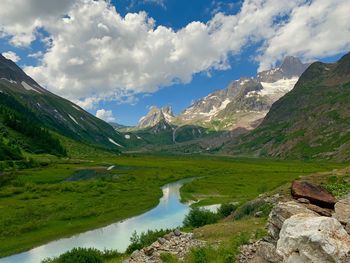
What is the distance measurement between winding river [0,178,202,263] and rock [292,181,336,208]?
27765 millimetres

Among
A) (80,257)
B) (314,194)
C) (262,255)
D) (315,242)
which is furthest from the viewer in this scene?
(80,257)

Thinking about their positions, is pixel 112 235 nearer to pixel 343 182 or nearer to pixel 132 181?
pixel 343 182

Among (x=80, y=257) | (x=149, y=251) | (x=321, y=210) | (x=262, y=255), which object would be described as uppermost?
(x=321, y=210)

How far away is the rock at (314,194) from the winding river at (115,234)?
91.1 feet

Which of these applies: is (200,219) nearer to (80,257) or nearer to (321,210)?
(80,257)

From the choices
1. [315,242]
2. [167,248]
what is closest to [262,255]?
[315,242]

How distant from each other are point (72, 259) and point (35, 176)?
317 feet

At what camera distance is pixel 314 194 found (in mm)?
33094

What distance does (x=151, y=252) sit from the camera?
34438 mm

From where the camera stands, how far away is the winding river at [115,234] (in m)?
51.8

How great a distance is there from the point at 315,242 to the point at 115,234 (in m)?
48.3

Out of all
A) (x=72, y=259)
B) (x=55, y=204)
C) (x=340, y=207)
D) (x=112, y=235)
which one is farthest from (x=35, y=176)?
(x=340, y=207)

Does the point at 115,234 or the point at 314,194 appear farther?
the point at 115,234

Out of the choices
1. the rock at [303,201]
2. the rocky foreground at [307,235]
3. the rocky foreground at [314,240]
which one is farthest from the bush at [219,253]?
the rocky foreground at [314,240]
